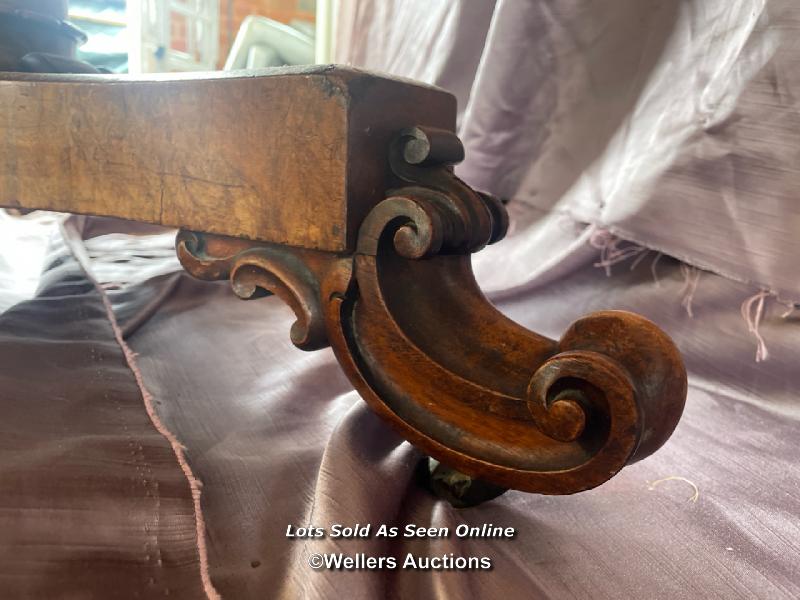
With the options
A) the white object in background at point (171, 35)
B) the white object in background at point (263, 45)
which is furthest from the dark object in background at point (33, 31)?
the white object in background at point (171, 35)

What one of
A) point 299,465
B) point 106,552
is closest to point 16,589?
point 106,552

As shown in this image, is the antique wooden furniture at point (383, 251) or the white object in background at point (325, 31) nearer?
the antique wooden furniture at point (383, 251)

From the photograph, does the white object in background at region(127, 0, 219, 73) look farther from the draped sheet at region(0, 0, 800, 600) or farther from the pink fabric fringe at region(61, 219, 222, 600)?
the pink fabric fringe at region(61, 219, 222, 600)

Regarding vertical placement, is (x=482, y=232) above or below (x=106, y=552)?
above

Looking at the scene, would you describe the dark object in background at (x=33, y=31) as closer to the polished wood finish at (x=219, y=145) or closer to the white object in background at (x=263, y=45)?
the polished wood finish at (x=219, y=145)

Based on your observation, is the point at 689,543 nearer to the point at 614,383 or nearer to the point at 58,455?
the point at 614,383

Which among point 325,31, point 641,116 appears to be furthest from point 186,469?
point 325,31

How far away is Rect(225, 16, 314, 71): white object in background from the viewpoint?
202cm

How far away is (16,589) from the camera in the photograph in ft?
1.14

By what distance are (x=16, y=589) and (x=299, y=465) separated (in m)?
0.21

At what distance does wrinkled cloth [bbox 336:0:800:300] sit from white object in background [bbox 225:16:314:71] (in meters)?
0.95

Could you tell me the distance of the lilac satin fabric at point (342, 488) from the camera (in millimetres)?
396

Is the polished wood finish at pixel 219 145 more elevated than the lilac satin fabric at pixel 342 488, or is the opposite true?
the polished wood finish at pixel 219 145

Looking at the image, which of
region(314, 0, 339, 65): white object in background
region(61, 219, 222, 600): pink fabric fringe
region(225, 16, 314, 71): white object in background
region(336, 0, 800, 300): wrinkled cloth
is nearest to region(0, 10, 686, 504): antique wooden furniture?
region(61, 219, 222, 600): pink fabric fringe
